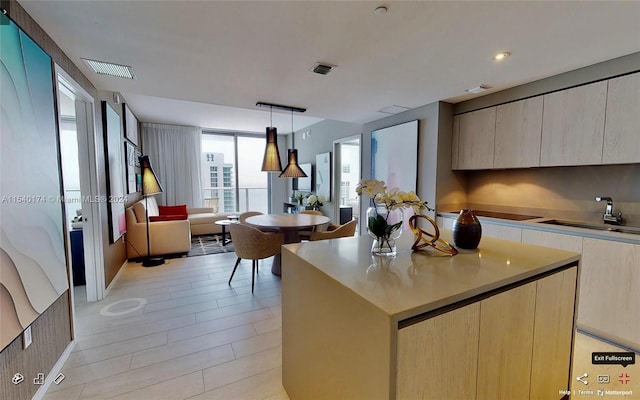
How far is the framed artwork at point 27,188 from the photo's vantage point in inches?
52.8

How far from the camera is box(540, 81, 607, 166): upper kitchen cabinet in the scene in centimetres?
235

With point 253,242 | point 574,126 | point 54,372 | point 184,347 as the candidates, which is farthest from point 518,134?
point 54,372

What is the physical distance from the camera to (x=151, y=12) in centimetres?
161

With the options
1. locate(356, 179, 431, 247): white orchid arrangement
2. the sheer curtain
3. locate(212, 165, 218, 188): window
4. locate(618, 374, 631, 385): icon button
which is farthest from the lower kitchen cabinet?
locate(212, 165, 218, 188): window

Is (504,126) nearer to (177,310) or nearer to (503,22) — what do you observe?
(503,22)

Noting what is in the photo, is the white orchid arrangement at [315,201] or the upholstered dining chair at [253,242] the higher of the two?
the white orchid arrangement at [315,201]

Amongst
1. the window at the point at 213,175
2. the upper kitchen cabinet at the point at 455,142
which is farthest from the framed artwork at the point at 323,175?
the window at the point at 213,175

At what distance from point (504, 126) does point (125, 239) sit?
17.6 ft

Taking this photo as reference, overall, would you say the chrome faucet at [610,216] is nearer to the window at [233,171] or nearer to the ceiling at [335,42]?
the ceiling at [335,42]

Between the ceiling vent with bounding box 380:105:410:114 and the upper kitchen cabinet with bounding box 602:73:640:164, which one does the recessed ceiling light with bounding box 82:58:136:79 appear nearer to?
the ceiling vent with bounding box 380:105:410:114

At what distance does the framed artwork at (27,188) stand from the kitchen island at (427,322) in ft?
4.46

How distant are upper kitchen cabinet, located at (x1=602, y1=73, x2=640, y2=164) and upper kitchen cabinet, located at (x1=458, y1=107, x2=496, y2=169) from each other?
959 millimetres

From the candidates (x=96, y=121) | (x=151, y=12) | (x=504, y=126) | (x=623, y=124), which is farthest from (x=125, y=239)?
(x=623, y=124)

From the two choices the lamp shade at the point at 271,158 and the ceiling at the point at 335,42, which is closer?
the ceiling at the point at 335,42
